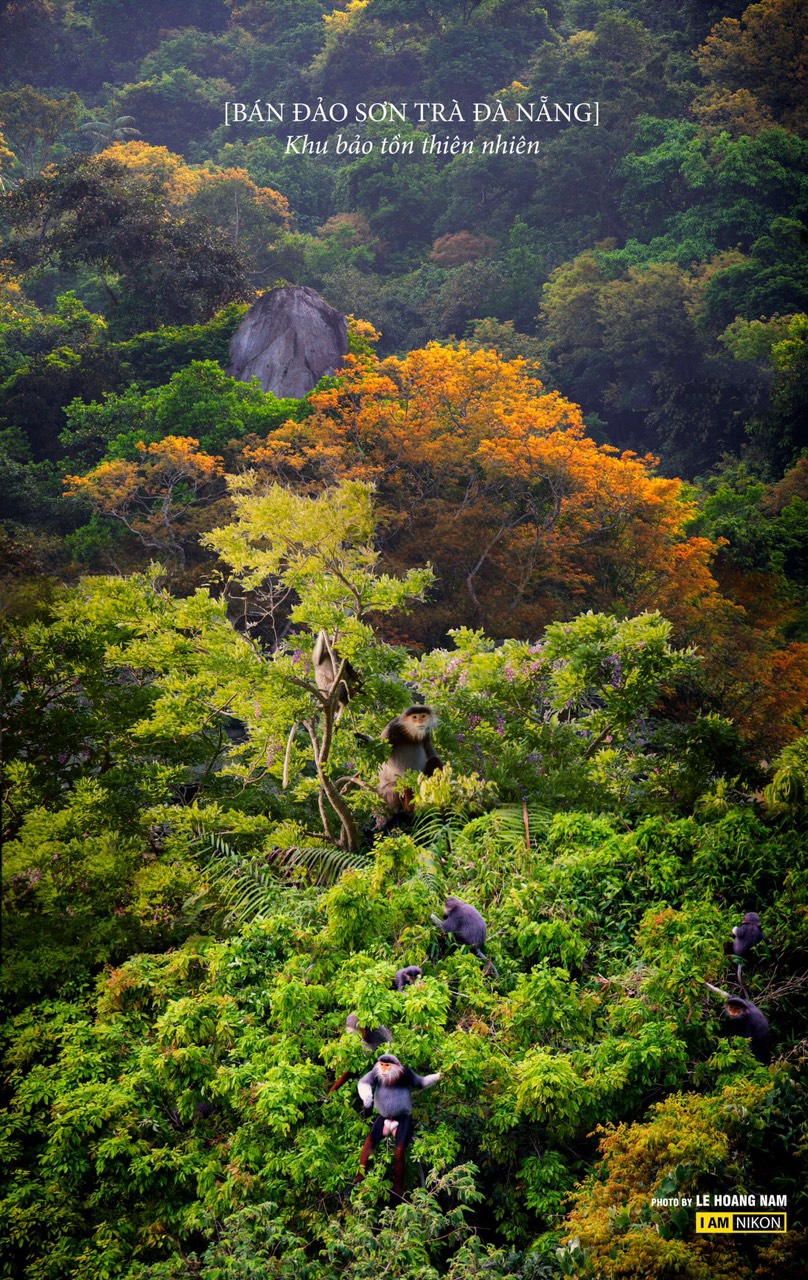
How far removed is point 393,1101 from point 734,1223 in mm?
1397

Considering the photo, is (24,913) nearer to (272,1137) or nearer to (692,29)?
(272,1137)

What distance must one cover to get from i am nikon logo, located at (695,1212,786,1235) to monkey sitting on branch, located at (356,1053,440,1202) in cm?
116

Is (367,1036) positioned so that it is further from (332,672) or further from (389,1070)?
(332,672)

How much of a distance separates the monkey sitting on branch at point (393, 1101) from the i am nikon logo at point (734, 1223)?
1.16 meters

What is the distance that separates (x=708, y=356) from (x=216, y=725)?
22.1m

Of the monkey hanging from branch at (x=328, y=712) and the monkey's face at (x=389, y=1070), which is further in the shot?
the monkey hanging from branch at (x=328, y=712)

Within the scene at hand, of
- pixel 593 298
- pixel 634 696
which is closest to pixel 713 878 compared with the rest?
pixel 634 696

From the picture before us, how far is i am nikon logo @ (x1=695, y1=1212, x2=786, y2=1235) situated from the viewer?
3744 millimetres

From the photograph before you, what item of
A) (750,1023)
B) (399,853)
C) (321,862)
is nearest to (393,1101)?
(399,853)

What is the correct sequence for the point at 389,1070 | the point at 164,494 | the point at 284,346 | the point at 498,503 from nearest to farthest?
the point at 389,1070
the point at 498,503
the point at 164,494
the point at 284,346

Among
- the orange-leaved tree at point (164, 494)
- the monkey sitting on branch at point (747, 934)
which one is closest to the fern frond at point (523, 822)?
the monkey sitting on branch at point (747, 934)

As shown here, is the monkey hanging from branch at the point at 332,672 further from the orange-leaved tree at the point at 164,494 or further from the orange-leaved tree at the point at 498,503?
the orange-leaved tree at the point at 164,494

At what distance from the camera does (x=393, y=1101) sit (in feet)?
14.3

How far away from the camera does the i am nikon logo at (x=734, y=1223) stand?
3.74 meters
